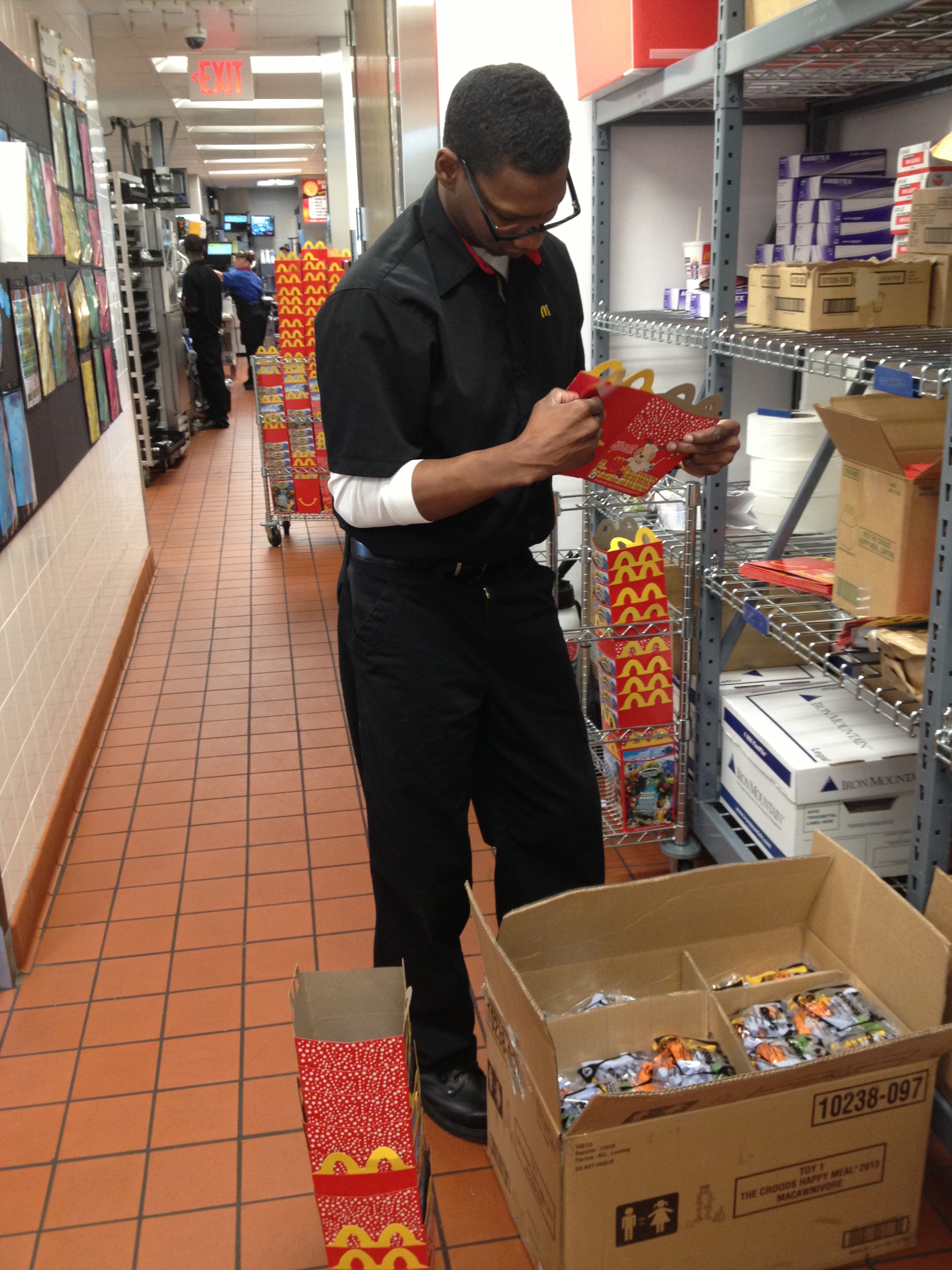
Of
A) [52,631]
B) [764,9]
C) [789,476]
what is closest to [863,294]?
[764,9]

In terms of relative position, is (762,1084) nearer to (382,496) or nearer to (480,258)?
(382,496)

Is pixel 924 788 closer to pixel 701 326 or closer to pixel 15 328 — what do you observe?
pixel 701 326

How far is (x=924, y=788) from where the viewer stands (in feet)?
5.91

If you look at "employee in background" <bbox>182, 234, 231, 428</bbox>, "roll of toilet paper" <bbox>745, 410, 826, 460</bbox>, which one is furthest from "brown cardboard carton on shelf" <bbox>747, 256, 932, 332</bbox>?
"employee in background" <bbox>182, 234, 231, 428</bbox>

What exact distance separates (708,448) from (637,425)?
0.59 ft

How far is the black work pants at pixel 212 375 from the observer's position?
11.2 meters

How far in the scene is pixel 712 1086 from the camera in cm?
148

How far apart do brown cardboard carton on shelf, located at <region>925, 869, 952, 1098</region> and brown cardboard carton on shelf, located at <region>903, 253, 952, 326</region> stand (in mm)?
1094

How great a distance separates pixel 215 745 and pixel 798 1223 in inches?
107

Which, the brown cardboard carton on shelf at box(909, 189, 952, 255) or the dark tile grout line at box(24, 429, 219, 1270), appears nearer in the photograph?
the dark tile grout line at box(24, 429, 219, 1270)

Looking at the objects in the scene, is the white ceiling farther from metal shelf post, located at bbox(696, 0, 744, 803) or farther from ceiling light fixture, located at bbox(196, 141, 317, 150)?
metal shelf post, located at bbox(696, 0, 744, 803)

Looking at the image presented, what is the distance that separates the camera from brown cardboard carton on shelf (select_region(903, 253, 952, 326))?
6.83 ft

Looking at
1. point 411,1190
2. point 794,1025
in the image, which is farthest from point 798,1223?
point 411,1190

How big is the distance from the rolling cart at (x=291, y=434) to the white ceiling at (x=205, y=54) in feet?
8.90
